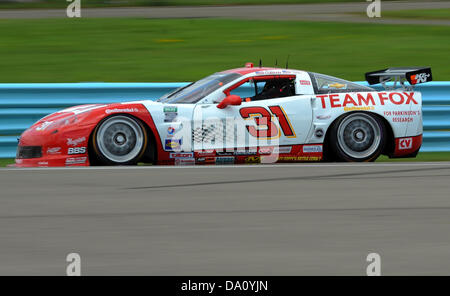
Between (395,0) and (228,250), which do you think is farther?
(395,0)

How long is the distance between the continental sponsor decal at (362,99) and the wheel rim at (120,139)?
212cm

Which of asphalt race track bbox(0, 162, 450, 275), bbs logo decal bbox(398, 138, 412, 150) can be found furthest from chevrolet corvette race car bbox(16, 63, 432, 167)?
asphalt race track bbox(0, 162, 450, 275)

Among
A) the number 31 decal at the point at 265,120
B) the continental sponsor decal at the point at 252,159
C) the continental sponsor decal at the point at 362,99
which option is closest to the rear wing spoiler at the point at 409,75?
the continental sponsor decal at the point at 362,99

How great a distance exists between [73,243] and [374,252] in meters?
1.95

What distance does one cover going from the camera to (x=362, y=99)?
384 inches

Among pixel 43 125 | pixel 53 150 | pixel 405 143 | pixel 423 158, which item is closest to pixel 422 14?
pixel 423 158

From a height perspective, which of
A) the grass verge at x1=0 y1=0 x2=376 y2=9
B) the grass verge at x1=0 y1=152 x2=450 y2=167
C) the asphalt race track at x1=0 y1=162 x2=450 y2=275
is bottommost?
the asphalt race track at x1=0 y1=162 x2=450 y2=275

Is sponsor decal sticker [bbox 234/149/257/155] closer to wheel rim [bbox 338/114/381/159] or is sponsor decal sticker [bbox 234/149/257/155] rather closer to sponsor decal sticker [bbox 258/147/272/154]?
sponsor decal sticker [bbox 258/147/272/154]

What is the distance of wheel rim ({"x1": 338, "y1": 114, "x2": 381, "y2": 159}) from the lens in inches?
380

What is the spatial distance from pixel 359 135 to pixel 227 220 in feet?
12.4

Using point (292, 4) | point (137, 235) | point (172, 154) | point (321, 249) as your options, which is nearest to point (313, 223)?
point (321, 249)

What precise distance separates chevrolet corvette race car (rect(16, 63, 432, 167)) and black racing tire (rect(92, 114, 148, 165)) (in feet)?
0.04

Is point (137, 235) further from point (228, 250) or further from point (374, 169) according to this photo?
Result: point (374, 169)
